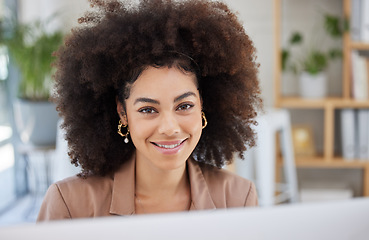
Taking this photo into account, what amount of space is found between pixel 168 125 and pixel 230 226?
0.69m

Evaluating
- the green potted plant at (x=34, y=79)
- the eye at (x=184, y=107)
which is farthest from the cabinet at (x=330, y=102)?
the eye at (x=184, y=107)

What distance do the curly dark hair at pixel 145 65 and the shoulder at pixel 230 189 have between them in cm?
6

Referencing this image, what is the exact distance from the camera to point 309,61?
349 centimetres

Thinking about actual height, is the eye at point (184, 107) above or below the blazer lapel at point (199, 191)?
above

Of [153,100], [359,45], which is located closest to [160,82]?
[153,100]

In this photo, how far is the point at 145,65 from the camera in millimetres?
1144

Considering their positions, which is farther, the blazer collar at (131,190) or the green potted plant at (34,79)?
the green potted plant at (34,79)

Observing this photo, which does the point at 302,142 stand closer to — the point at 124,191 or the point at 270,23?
the point at 270,23

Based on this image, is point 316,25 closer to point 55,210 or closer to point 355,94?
point 355,94

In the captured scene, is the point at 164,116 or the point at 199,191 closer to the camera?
the point at 164,116

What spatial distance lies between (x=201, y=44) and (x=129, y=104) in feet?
0.75

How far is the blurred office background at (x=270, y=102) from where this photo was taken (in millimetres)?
3588

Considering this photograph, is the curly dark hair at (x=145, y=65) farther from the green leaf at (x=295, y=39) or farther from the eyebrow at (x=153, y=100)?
the green leaf at (x=295, y=39)

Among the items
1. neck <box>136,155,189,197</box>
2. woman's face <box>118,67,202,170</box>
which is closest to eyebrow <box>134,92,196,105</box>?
woman's face <box>118,67,202,170</box>
